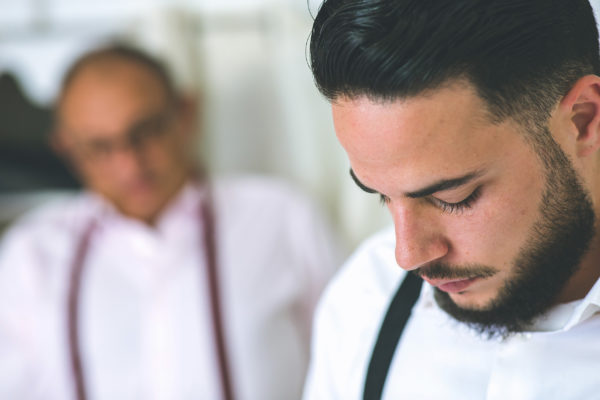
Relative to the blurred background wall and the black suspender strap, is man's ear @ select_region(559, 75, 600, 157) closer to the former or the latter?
the black suspender strap

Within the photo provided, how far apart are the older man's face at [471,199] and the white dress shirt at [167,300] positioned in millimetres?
605

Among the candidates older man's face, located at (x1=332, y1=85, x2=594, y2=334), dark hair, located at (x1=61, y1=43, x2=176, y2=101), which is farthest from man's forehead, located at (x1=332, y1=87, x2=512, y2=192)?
dark hair, located at (x1=61, y1=43, x2=176, y2=101)

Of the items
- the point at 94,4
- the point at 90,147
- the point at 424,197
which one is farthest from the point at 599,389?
the point at 94,4

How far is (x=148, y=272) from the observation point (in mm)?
1170

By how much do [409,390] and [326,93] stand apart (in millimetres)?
316

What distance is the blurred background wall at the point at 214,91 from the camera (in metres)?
1.38

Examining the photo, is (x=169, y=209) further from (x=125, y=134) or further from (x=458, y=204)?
(x=458, y=204)

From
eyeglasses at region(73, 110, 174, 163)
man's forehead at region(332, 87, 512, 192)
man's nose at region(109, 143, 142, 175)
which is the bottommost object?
man's nose at region(109, 143, 142, 175)

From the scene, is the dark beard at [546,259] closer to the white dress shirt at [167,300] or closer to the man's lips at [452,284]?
the man's lips at [452,284]

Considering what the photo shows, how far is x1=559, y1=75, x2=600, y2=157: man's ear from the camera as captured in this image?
50 centimetres

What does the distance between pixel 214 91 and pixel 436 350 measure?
970 millimetres

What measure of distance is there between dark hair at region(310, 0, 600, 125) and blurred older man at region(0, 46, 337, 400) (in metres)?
0.72

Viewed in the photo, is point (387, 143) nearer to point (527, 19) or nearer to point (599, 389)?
point (527, 19)

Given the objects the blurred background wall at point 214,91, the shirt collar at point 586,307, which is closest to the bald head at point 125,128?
the blurred background wall at point 214,91
